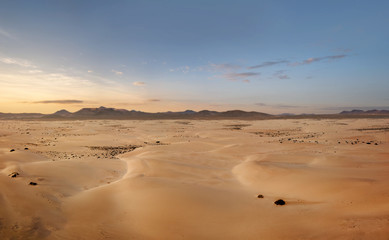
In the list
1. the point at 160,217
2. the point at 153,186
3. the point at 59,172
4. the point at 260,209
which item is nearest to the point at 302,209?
the point at 260,209

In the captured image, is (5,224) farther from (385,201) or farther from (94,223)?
(385,201)

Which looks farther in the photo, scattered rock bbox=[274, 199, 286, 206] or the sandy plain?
scattered rock bbox=[274, 199, 286, 206]

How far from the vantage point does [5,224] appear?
15.8 feet

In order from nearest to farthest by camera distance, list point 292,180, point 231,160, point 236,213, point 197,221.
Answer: point 197,221 < point 236,213 < point 292,180 < point 231,160

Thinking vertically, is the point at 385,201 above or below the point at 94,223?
above

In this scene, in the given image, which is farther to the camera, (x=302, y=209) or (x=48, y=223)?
(x=302, y=209)

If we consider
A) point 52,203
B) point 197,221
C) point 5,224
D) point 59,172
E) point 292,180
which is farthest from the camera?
point 59,172

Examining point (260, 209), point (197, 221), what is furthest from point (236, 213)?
point (197, 221)

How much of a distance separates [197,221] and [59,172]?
722 cm

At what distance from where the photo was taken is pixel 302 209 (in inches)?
230

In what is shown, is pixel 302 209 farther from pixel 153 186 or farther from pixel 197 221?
pixel 153 186

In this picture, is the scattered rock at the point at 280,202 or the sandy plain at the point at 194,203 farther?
the scattered rock at the point at 280,202

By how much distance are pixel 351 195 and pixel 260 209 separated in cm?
272

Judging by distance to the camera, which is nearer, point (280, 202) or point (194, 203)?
point (280, 202)
